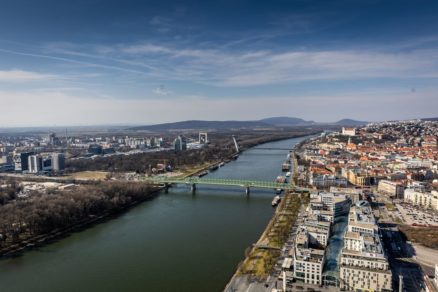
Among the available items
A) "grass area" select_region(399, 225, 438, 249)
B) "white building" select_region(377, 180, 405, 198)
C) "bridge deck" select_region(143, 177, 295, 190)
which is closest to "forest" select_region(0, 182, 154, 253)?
"bridge deck" select_region(143, 177, 295, 190)

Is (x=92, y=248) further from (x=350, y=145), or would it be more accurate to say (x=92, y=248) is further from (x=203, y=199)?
(x=350, y=145)

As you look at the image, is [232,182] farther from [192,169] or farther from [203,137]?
[203,137]

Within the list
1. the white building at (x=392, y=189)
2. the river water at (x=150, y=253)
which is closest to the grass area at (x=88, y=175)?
the river water at (x=150, y=253)

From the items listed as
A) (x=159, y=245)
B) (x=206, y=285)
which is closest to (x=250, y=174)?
(x=159, y=245)

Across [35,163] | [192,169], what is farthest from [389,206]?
[35,163]

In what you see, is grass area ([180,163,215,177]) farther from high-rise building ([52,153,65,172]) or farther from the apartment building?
the apartment building

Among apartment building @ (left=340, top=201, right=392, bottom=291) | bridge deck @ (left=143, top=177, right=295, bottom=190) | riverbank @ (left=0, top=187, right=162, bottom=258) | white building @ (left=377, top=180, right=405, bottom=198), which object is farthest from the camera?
bridge deck @ (left=143, top=177, right=295, bottom=190)
